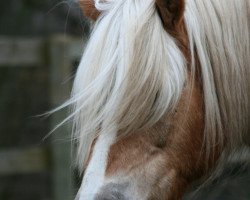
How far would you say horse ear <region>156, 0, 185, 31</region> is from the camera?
2.60 metres

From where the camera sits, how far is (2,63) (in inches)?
193

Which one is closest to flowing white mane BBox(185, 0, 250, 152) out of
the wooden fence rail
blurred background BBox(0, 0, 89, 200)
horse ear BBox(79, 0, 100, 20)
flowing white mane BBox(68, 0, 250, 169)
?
flowing white mane BBox(68, 0, 250, 169)

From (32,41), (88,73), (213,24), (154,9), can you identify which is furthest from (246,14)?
(32,41)

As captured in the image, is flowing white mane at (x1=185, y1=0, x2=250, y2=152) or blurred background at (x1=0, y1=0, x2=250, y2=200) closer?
flowing white mane at (x1=185, y1=0, x2=250, y2=152)

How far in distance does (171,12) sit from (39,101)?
4.10 m

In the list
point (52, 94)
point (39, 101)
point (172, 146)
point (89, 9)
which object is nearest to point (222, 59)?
point (172, 146)

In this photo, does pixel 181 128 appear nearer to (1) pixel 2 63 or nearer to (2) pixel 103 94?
(2) pixel 103 94

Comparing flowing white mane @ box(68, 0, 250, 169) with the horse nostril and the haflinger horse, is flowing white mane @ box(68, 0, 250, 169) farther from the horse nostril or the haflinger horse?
the horse nostril

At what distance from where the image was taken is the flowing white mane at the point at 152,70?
100 inches

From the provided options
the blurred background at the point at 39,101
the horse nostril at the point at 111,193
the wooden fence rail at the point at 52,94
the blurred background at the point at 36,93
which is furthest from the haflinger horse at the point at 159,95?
the wooden fence rail at the point at 52,94

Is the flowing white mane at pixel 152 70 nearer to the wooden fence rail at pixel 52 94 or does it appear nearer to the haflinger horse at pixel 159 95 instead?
the haflinger horse at pixel 159 95

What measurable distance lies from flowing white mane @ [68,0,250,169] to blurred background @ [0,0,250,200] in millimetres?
475

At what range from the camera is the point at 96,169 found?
8.07 feet

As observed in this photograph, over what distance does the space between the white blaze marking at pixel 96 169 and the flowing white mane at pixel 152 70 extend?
0.13ft
